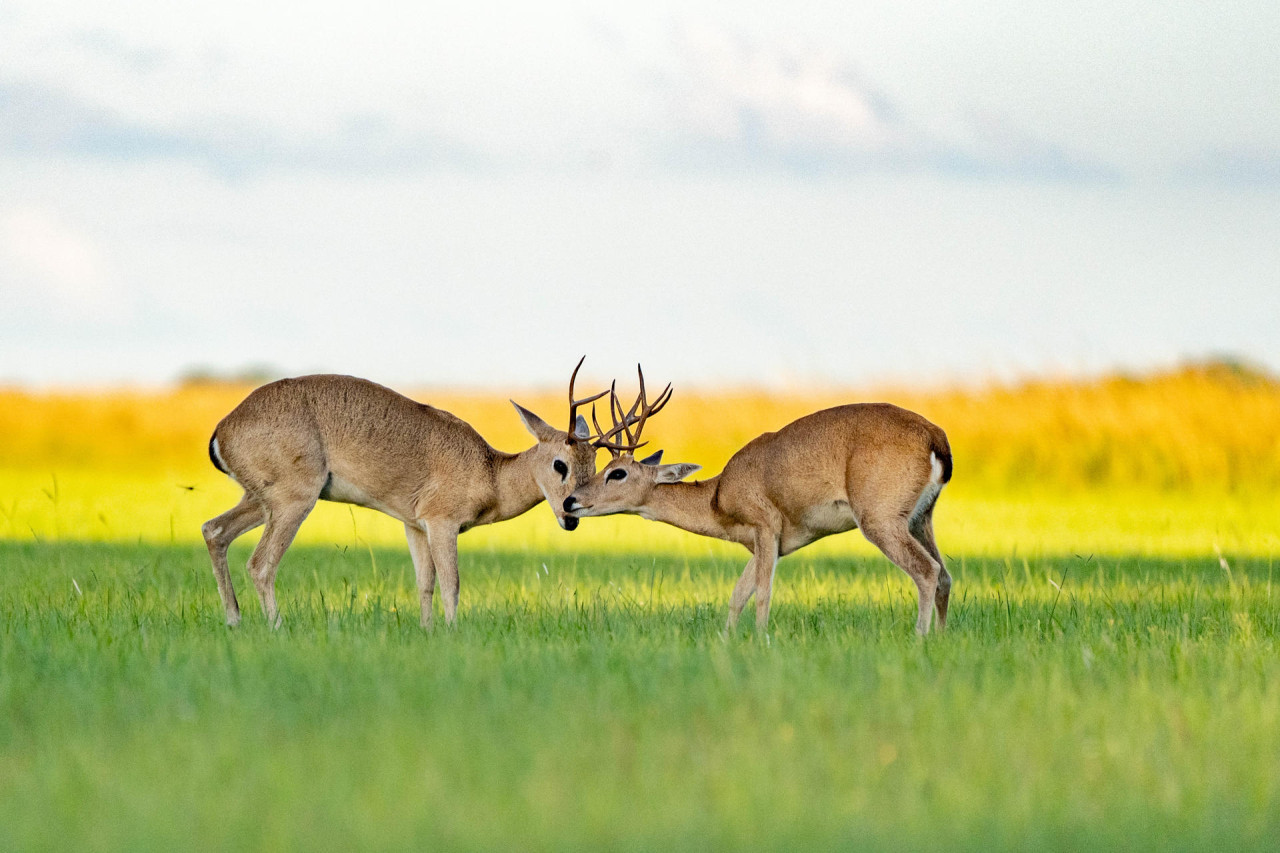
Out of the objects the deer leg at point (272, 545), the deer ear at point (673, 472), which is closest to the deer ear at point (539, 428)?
the deer ear at point (673, 472)

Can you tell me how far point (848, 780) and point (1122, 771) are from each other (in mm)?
1124

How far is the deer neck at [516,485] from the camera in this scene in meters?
10.8

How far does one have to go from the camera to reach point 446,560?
10266 millimetres

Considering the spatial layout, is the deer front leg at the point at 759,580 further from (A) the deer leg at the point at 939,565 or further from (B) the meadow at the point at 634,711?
(A) the deer leg at the point at 939,565

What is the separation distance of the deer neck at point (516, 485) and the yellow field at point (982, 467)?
5757 mm

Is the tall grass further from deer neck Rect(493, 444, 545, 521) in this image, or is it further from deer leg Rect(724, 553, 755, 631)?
deer leg Rect(724, 553, 755, 631)

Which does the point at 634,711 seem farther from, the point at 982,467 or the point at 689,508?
the point at 982,467

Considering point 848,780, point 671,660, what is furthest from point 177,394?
point 848,780

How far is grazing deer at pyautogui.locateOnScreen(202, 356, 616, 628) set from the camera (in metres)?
10.1

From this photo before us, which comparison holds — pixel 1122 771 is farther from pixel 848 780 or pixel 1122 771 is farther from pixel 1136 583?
pixel 1136 583

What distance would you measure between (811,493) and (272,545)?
382cm

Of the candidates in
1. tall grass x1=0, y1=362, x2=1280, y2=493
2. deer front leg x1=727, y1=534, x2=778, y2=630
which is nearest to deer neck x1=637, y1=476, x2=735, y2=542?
deer front leg x1=727, y1=534, x2=778, y2=630

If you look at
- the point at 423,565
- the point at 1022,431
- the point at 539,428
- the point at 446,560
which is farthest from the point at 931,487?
the point at 1022,431

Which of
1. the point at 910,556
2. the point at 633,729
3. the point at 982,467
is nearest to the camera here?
the point at 633,729
